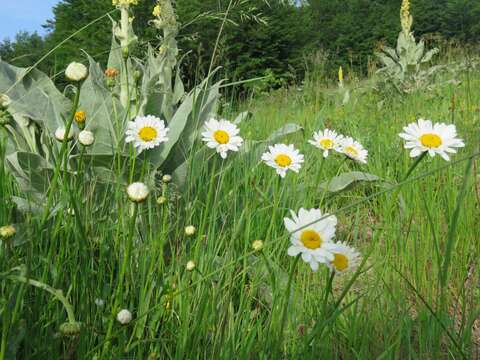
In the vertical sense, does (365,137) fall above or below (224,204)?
above

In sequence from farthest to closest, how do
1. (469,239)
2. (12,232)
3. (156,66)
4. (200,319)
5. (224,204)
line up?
(156,66) < (224,204) < (469,239) < (200,319) < (12,232)

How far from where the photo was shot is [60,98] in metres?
1.57

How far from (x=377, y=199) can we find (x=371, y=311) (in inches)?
36.5

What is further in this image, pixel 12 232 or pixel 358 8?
pixel 358 8

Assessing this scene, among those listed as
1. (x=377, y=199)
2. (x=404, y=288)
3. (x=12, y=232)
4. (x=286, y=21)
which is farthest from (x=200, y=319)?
(x=286, y=21)

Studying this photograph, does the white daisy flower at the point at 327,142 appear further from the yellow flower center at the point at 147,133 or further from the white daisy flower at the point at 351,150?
the yellow flower center at the point at 147,133

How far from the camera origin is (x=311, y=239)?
2.37ft

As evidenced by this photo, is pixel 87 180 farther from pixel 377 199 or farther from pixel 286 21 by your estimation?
pixel 286 21

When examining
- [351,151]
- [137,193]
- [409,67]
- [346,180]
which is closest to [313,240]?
[137,193]

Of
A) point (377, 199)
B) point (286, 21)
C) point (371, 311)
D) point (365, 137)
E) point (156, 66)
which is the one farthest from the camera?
point (286, 21)

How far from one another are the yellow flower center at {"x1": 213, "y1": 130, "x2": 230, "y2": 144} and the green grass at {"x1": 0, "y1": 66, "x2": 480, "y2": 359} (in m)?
0.14

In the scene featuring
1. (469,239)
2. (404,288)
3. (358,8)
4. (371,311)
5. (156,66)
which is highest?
(358,8)

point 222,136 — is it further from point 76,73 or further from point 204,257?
point 76,73

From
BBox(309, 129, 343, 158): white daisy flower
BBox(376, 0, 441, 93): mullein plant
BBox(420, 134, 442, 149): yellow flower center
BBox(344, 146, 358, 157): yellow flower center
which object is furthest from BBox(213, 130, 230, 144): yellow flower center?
BBox(376, 0, 441, 93): mullein plant
